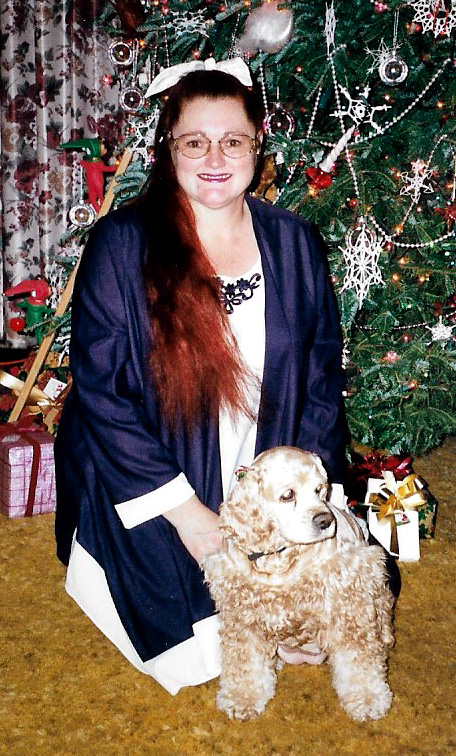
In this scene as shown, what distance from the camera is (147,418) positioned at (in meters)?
1.73

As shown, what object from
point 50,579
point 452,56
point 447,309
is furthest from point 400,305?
point 50,579

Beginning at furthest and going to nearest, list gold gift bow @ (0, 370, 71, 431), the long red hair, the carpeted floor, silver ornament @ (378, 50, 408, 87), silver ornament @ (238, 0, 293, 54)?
1. gold gift bow @ (0, 370, 71, 431)
2. silver ornament @ (238, 0, 293, 54)
3. silver ornament @ (378, 50, 408, 87)
4. the long red hair
5. the carpeted floor

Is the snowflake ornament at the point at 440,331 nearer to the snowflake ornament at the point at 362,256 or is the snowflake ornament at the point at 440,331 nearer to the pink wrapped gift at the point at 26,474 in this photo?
the snowflake ornament at the point at 362,256

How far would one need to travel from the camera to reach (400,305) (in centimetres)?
254

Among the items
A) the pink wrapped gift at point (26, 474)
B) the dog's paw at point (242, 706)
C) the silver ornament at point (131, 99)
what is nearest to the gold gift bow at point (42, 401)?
the pink wrapped gift at point (26, 474)

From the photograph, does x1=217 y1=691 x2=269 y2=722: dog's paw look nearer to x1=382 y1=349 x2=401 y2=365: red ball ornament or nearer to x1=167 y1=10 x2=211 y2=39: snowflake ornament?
x1=382 y1=349 x2=401 y2=365: red ball ornament

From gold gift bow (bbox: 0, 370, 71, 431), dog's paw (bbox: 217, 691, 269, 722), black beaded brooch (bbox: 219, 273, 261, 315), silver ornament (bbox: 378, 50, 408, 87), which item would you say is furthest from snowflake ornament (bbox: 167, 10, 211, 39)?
dog's paw (bbox: 217, 691, 269, 722)

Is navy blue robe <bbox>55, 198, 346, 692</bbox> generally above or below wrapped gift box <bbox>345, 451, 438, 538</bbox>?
above

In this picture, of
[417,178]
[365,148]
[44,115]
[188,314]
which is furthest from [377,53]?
[44,115]

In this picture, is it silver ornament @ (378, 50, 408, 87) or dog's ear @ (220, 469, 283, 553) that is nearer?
dog's ear @ (220, 469, 283, 553)

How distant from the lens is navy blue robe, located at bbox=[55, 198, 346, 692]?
66.4 inches

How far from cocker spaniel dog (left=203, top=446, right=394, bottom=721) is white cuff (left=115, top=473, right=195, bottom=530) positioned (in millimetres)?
155

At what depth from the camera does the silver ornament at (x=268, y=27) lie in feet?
7.47

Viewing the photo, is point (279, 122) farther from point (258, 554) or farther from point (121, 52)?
point (258, 554)
